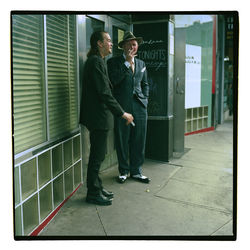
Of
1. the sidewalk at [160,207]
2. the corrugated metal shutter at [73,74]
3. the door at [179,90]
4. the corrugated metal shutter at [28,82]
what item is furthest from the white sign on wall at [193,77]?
the corrugated metal shutter at [28,82]

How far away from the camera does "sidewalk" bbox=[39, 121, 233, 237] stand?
7.97 feet

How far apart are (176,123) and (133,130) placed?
1509 millimetres

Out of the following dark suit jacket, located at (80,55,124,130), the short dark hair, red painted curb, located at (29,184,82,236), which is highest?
the short dark hair

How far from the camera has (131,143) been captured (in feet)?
11.4

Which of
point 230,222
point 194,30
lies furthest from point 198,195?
point 194,30

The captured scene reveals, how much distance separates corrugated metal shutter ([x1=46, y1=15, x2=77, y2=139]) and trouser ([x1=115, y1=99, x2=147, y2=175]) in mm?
620

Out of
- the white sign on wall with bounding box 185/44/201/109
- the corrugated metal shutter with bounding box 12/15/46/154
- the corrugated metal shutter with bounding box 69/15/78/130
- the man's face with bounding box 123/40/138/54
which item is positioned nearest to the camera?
the corrugated metal shutter with bounding box 12/15/46/154

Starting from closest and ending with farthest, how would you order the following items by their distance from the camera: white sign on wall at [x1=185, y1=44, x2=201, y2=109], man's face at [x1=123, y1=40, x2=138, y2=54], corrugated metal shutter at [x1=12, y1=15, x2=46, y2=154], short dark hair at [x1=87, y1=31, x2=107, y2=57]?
1. corrugated metal shutter at [x1=12, y1=15, x2=46, y2=154]
2. short dark hair at [x1=87, y1=31, x2=107, y2=57]
3. man's face at [x1=123, y1=40, x2=138, y2=54]
4. white sign on wall at [x1=185, y1=44, x2=201, y2=109]

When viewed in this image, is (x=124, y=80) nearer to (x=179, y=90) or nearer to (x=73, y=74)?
(x=73, y=74)

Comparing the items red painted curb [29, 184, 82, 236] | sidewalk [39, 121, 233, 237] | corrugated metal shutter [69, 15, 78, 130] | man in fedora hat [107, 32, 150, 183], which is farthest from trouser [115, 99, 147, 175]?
red painted curb [29, 184, 82, 236]

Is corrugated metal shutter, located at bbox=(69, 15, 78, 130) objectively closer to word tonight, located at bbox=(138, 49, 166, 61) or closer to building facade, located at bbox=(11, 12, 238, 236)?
building facade, located at bbox=(11, 12, 238, 236)

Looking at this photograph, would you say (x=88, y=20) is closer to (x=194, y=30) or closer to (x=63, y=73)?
(x=63, y=73)

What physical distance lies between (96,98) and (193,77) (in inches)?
154

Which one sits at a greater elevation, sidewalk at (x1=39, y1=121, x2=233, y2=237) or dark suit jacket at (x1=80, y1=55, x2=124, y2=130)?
dark suit jacket at (x1=80, y1=55, x2=124, y2=130)
